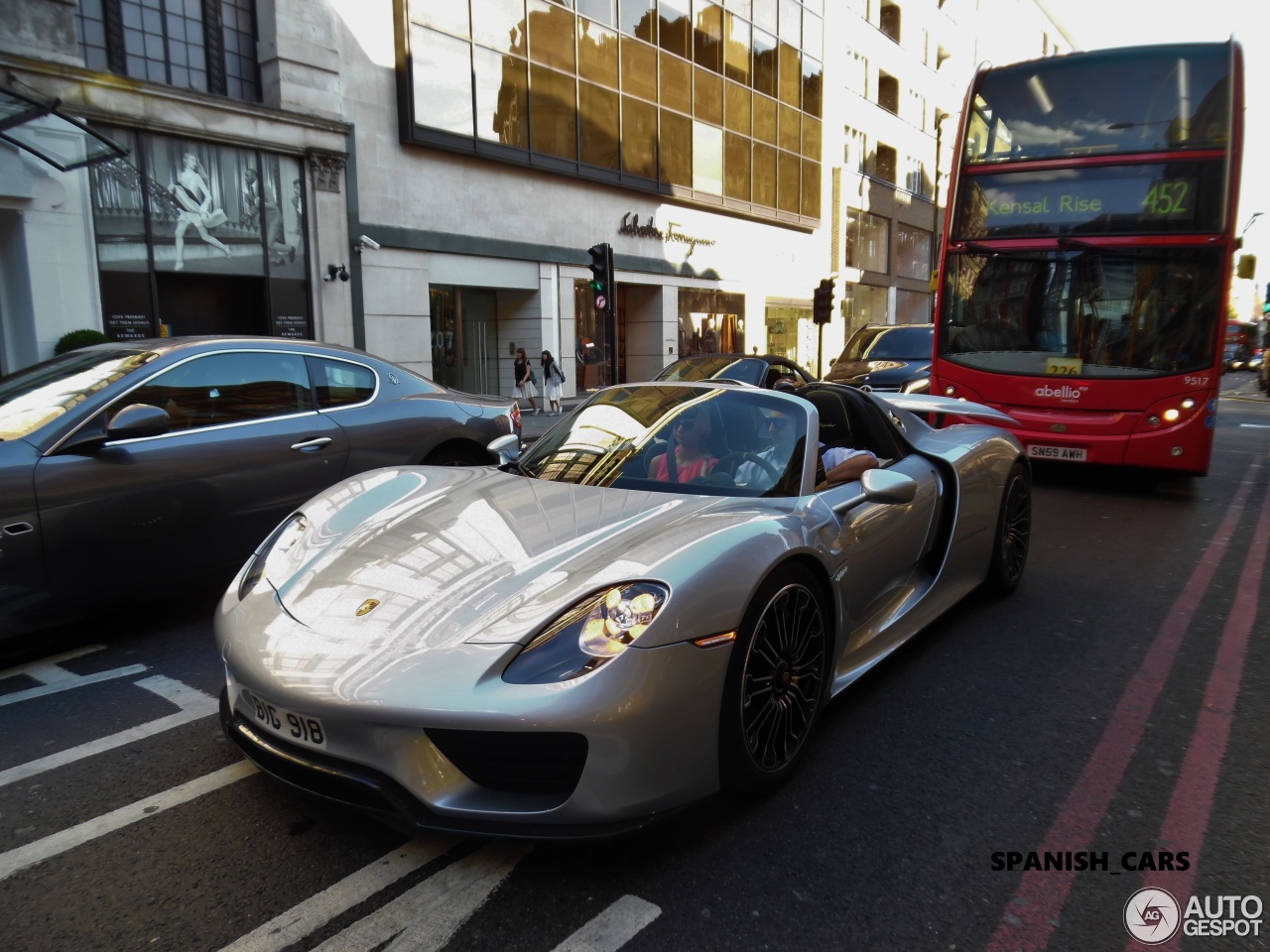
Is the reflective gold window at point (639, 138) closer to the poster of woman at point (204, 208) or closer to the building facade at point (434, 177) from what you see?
the building facade at point (434, 177)

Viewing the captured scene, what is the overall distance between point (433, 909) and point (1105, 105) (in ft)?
28.7

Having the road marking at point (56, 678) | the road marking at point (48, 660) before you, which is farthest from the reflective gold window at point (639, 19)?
the road marking at point (56, 678)

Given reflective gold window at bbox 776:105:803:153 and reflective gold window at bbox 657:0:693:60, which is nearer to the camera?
reflective gold window at bbox 657:0:693:60

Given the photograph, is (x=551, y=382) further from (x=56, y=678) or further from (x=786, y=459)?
(x=786, y=459)

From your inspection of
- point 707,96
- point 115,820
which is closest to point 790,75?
point 707,96

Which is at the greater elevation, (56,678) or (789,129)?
(789,129)

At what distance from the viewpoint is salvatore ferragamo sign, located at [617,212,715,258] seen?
918 inches

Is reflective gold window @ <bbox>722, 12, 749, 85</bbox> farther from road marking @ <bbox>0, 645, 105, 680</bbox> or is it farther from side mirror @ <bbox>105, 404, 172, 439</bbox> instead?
road marking @ <bbox>0, 645, 105, 680</bbox>

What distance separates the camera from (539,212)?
814 inches

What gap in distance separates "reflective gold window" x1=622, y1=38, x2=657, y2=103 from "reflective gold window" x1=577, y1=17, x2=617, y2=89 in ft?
1.56

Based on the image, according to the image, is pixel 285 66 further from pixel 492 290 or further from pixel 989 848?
pixel 989 848

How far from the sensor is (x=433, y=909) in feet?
7.24

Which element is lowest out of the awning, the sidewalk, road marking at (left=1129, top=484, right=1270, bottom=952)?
the sidewalk

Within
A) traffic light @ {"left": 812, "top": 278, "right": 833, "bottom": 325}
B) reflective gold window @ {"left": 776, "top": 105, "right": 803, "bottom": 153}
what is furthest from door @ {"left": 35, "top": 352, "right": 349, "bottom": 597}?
reflective gold window @ {"left": 776, "top": 105, "right": 803, "bottom": 153}
